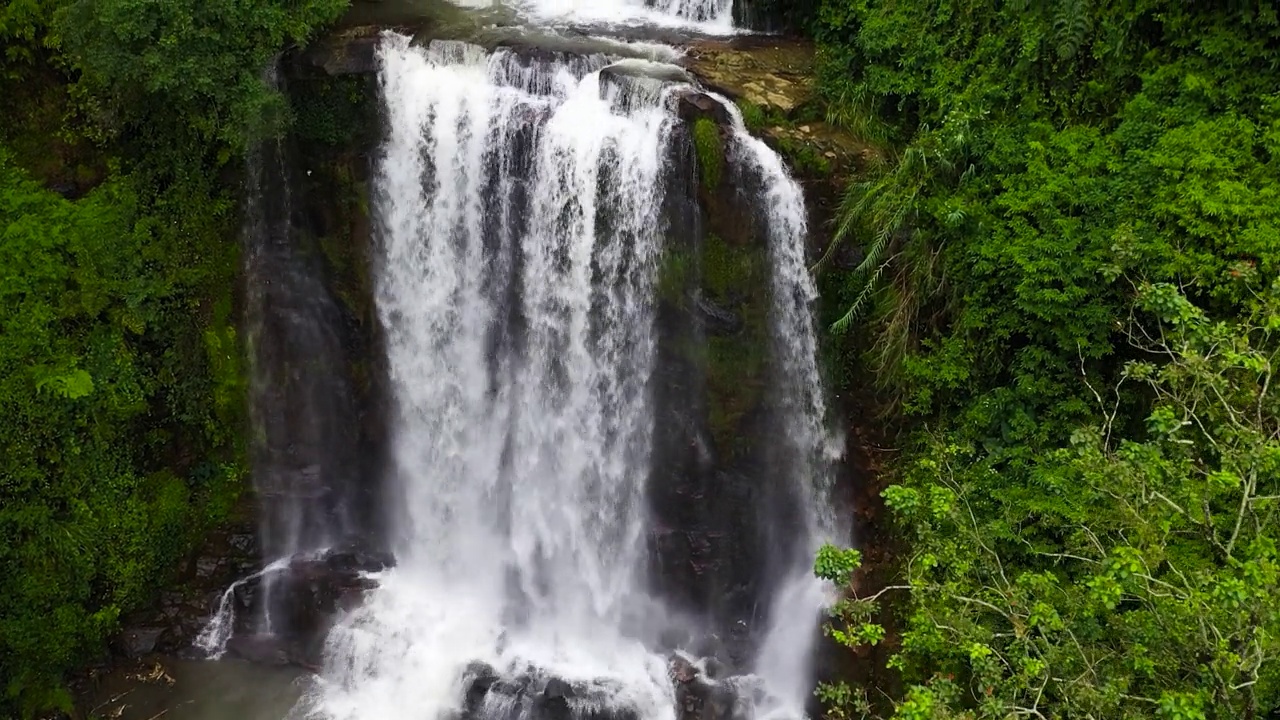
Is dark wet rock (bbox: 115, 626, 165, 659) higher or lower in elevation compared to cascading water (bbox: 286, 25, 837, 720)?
lower

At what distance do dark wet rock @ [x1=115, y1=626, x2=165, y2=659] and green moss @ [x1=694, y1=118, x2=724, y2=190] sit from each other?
11.1m

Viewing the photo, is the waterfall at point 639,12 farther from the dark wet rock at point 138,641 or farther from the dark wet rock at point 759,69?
the dark wet rock at point 138,641

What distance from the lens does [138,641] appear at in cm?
1332

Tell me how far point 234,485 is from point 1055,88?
44.3 ft

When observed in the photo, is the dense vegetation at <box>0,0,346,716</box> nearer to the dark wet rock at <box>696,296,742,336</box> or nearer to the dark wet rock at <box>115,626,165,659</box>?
the dark wet rock at <box>115,626,165,659</box>

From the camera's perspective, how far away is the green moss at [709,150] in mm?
11594

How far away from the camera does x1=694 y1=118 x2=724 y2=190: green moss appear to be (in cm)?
1159

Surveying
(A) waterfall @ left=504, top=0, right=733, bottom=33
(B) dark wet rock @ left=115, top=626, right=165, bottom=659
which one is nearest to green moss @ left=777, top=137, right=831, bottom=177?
(A) waterfall @ left=504, top=0, right=733, bottom=33

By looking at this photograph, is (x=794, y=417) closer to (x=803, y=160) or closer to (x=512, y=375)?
(x=803, y=160)

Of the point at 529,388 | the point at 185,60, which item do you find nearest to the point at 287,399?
the point at 529,388

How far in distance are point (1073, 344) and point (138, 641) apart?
14.0 m

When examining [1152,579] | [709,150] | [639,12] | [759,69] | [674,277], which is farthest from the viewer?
[639,12]

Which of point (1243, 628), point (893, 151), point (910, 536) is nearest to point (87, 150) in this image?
point (893, 151)

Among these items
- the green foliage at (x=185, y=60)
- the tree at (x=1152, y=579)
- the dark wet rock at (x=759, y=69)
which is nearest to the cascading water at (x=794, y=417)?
the dark wet rock at (x=759, y=69)
